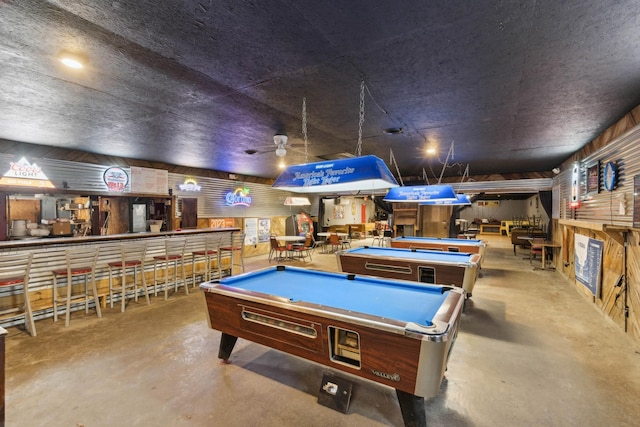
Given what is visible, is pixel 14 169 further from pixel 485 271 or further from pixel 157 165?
pixel 485 271

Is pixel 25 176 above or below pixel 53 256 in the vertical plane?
above

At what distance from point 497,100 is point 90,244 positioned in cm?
628

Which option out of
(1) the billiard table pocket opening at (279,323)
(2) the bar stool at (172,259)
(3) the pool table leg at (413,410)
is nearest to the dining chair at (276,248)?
(2) the bar stool at (172,259)

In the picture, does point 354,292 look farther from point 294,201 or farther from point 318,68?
point 294,201

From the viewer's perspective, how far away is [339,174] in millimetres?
3176

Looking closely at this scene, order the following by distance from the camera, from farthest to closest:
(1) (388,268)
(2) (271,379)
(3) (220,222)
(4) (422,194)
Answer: (3) (220,222) → (4) (422,194) → (1) (388,268) → (2) (271,379)

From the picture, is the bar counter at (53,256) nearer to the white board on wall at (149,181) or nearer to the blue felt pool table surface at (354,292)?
the white board on wall at (149,181)

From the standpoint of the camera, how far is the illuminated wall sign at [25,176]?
201 inches

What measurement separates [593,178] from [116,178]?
30.8 feet

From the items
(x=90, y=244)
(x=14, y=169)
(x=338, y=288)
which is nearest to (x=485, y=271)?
(x=338, y=288)

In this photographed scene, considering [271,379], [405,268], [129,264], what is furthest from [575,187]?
[129,264]

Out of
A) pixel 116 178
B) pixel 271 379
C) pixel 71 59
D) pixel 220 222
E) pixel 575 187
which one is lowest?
pixel 271 379

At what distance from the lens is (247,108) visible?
3516mm

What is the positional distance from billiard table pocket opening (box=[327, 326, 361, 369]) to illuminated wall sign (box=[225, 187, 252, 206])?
25.7 feet
